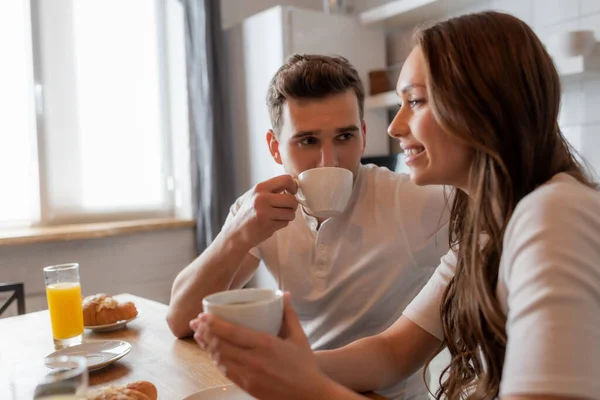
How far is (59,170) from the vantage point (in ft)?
8.98

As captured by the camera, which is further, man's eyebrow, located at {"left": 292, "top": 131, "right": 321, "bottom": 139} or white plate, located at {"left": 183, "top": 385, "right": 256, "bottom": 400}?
man's eyebrow, located at {"left": 292, "top": 131, "right": 321, "bottom": 139}

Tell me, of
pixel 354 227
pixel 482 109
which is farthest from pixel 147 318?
pixel 482 109

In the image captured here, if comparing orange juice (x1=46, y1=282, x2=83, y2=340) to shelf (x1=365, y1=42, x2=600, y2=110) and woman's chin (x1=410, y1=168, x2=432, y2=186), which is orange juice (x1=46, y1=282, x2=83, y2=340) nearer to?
woman's chin (x1=410, y1=168, x2=432, y2=186)

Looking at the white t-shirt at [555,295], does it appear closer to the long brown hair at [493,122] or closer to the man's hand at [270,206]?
the long brown hair at [493,122]

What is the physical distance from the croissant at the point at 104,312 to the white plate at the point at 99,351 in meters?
0.16

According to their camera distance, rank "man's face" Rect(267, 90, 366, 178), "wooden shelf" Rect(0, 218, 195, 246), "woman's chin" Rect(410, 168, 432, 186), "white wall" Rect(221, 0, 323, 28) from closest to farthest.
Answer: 1. "woman's chin" Rect(410, 168, 432, 186)
2. "man's face" Rect(267, 90, 366, 178)
3. "wooden shelf" Rect(0, 218, 195, 246)
4. "white wall" Rect(221, 0, 323, 28)

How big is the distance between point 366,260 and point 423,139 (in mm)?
Answer: 492

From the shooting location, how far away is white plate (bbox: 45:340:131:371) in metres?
0.96

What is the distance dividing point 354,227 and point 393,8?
1718 mm

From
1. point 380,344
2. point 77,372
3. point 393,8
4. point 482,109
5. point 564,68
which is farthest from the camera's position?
point 393,8

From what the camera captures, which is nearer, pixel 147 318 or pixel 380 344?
pixel 380 344

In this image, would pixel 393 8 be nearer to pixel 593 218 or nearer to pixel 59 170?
pixel 59 170

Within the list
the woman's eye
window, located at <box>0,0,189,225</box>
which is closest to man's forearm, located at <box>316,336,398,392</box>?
the woman's eye

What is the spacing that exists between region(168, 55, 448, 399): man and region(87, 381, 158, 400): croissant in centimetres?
42
